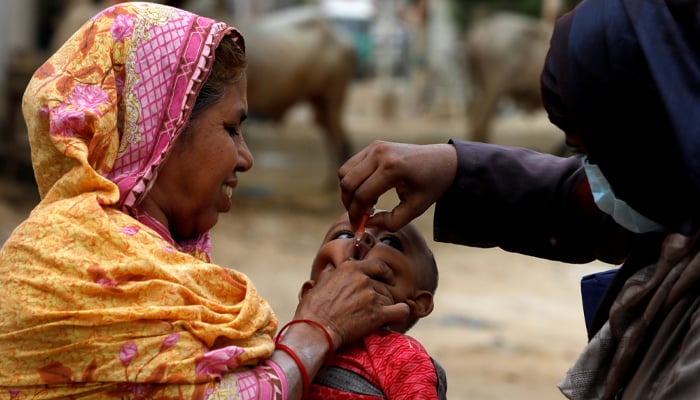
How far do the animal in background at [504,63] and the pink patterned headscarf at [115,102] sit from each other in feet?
49.0

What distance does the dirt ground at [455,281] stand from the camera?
6.83m

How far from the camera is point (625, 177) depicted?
95.3 inches

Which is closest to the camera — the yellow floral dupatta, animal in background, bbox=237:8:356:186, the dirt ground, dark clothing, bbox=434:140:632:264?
the yellow floral dupatta

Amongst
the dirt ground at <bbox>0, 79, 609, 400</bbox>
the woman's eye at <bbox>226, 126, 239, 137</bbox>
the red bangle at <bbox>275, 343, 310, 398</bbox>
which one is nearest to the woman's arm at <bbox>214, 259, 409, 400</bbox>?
the red bangle at <bbox>275, 343, 310, 398</bbox>

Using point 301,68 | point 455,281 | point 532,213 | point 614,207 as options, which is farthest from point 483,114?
point 614,207

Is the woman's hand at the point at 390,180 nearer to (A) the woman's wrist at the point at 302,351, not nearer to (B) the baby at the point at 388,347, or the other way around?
(B) the baby at the point at 388,347

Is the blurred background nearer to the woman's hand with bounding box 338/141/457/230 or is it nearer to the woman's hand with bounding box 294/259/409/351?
the woman's hand with bounding box 338/141/457/230

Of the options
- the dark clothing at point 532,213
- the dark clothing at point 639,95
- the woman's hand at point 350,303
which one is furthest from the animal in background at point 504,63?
the dark clothing at point 639,95

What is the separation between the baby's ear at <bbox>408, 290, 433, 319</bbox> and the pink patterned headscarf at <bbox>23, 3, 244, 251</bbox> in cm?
86

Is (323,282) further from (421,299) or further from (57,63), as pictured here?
(57,63)

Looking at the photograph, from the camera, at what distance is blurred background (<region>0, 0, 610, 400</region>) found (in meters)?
7.62

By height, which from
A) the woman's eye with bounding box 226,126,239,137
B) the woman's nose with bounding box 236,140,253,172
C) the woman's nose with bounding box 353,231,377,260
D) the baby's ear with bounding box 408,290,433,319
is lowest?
the baby's ear with bounding box 408,290,433,319

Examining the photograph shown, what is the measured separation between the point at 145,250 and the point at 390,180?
69 cm

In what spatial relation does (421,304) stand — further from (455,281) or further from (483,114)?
(483,114)
